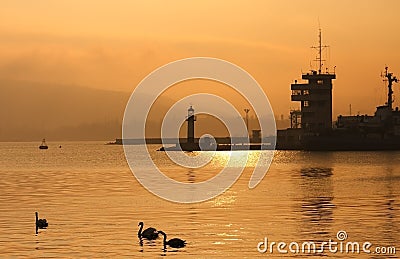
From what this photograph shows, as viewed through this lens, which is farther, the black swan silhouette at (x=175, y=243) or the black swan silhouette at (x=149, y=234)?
the black swan silhouette at (x=149, y=234)

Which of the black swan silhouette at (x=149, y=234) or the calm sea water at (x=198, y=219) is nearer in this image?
the calm sea water at (x=198, y=219)

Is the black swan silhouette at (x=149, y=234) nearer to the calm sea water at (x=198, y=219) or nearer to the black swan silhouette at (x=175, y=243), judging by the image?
the calm sea water at (x=198, y=219)

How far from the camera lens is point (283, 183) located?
92.6 meters

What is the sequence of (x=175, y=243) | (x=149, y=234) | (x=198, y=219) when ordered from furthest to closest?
(x=198, y=219), (x=149, y=234), (x=175, y=243)

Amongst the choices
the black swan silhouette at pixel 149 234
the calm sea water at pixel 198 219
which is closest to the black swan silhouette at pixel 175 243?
the calm sea water at pixel 198 219

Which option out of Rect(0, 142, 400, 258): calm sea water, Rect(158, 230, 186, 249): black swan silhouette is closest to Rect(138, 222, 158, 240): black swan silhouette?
Rect(0, 142, 400, 258): calm sea water

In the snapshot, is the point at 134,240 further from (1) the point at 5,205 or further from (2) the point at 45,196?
(2) the point at 45,196

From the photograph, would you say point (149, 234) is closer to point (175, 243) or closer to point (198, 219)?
point (175, 243)

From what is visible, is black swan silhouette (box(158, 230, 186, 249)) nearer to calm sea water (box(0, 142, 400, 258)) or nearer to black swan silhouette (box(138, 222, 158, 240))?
calm sea water (box(0, 142, 400, 258))

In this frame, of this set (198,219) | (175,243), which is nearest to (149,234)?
(175,243)

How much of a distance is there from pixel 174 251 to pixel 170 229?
7.58m

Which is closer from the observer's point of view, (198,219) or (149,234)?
(149,234)

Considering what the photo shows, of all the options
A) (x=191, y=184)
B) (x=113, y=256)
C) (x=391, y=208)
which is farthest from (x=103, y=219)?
(x=191, y=184)

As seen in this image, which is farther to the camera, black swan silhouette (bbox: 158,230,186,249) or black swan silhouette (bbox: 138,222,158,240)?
black swan silhouette (bbox: 138,222,158,240)
